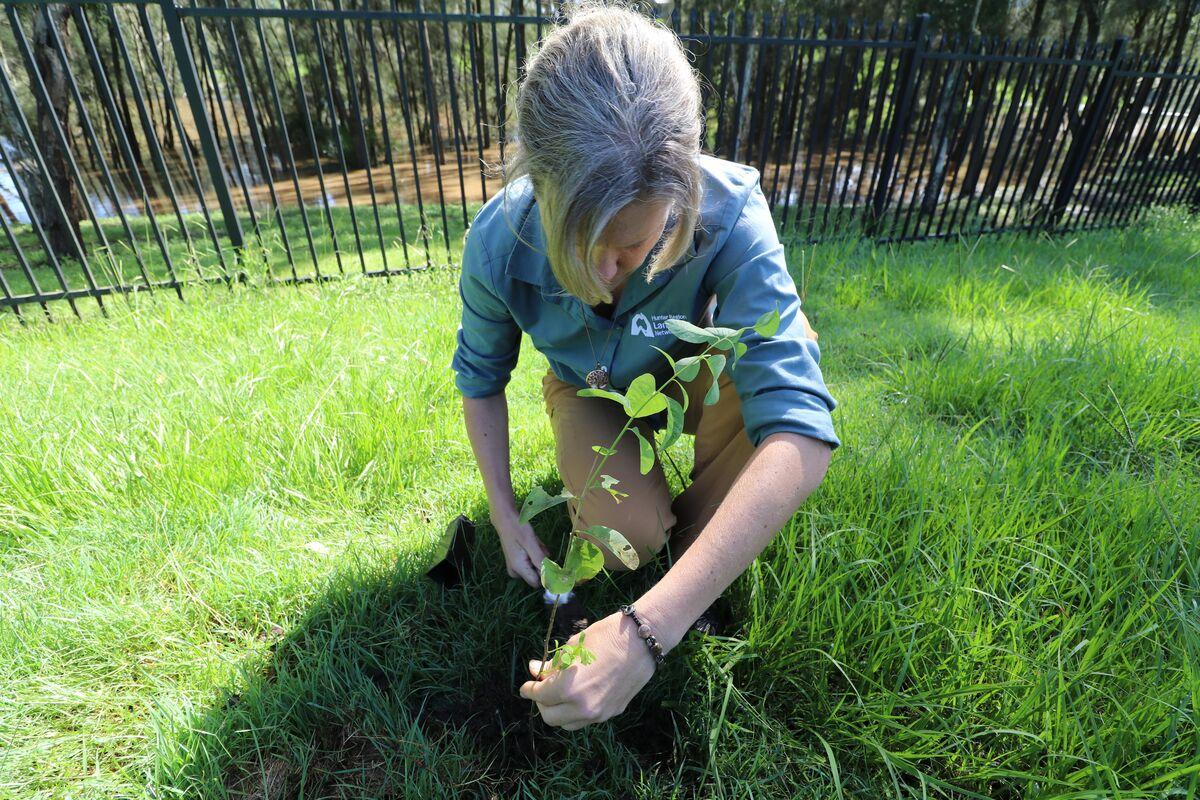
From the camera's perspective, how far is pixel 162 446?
1994 mm

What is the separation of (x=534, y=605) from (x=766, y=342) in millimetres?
923

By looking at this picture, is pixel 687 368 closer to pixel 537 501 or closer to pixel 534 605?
pixel 537 501

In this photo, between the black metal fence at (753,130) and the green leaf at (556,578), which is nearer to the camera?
the green leaf at (556,578)

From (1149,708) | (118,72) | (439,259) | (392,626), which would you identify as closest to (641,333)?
(392,626)

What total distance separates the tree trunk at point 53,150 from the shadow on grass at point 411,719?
5405 mm

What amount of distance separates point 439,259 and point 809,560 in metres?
4.49

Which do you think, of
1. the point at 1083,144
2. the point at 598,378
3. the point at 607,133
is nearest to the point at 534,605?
the point at 598,378

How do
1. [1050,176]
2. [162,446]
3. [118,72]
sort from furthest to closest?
[118,72]
[1050,176]
[162,446]

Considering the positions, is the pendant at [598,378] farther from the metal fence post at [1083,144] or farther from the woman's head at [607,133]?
the metal fence post at [1083,144]

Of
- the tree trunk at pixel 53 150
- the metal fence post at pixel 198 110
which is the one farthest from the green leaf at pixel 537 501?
the tree trunk at pixel 53 150

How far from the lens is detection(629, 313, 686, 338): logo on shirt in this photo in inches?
55.7

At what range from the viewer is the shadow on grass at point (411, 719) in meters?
1.24

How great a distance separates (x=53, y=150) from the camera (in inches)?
240

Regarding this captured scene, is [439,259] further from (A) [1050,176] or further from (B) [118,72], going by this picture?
(B) [118,72]
